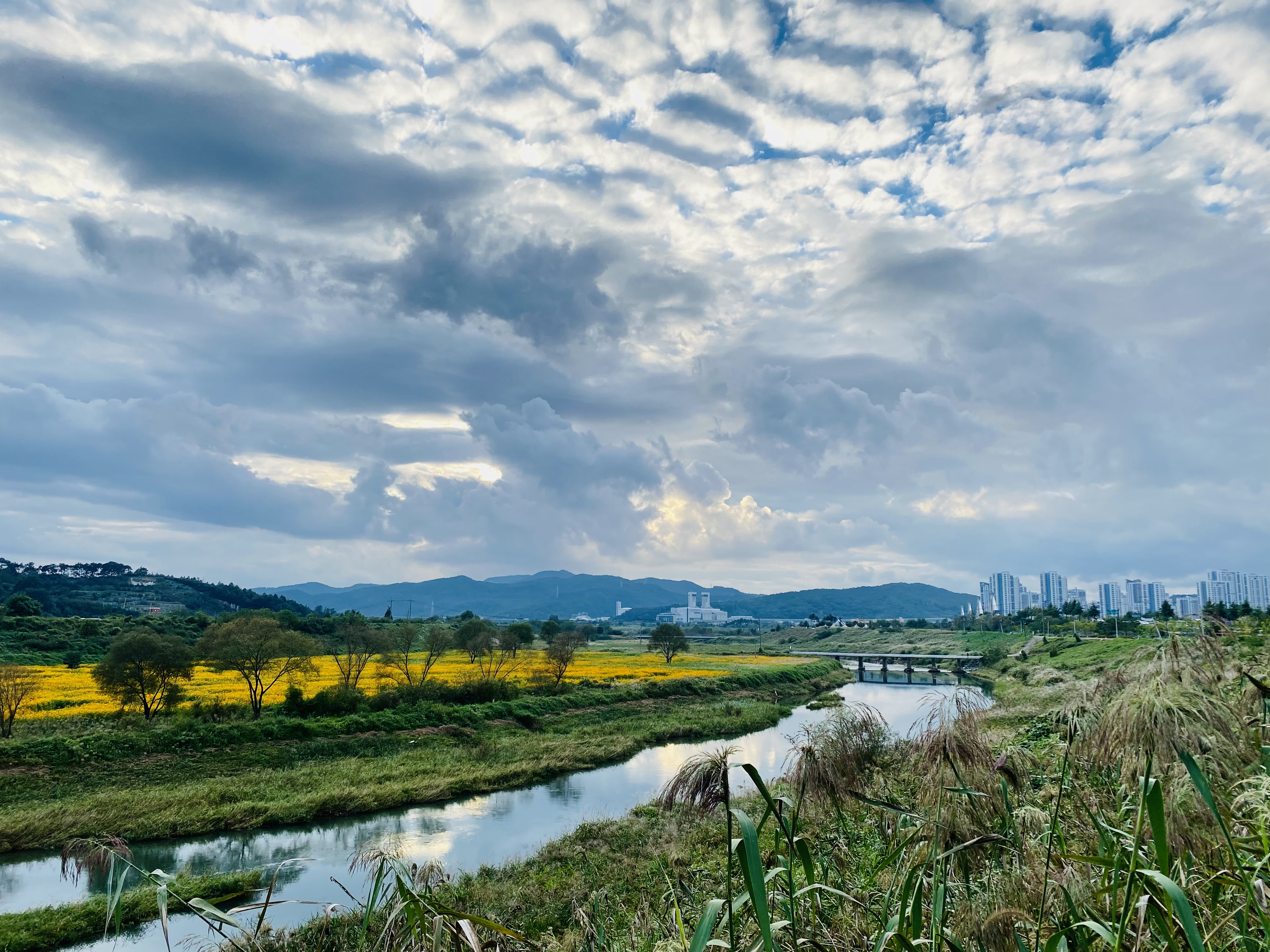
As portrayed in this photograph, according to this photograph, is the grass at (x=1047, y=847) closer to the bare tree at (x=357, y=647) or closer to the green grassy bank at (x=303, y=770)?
the green grassy bank at (x=303, y=770)

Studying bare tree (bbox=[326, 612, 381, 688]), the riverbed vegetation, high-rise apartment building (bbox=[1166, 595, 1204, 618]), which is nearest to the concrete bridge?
high-rise apartment building (bbox=[1166, 595, 1204, 618])

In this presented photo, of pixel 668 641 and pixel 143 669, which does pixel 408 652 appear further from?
pixel 668 641

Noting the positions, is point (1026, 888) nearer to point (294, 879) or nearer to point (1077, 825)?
point (1077, 825)

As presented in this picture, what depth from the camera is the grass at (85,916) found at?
48.9 feet

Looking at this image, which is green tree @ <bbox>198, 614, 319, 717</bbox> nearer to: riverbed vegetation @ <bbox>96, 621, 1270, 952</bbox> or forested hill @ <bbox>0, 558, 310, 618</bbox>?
riverbed vegetation @ <bbox>96, 621, 1270, 952</bbox>

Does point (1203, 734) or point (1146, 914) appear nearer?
point (1146, 914)

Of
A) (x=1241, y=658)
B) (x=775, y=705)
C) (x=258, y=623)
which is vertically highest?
(x=1241, y=658)

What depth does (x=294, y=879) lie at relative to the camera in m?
19.3

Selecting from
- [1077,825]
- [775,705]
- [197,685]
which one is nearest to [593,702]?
[775,705]

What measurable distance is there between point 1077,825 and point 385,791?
84.3 feet

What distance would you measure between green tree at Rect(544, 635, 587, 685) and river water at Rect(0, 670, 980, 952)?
778 inches

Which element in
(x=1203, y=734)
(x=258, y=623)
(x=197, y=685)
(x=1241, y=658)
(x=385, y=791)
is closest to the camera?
(x=1203, y=734)

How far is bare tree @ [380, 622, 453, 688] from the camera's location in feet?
156

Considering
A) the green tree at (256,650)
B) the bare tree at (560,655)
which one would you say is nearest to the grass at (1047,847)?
the green tree at (256,650)
